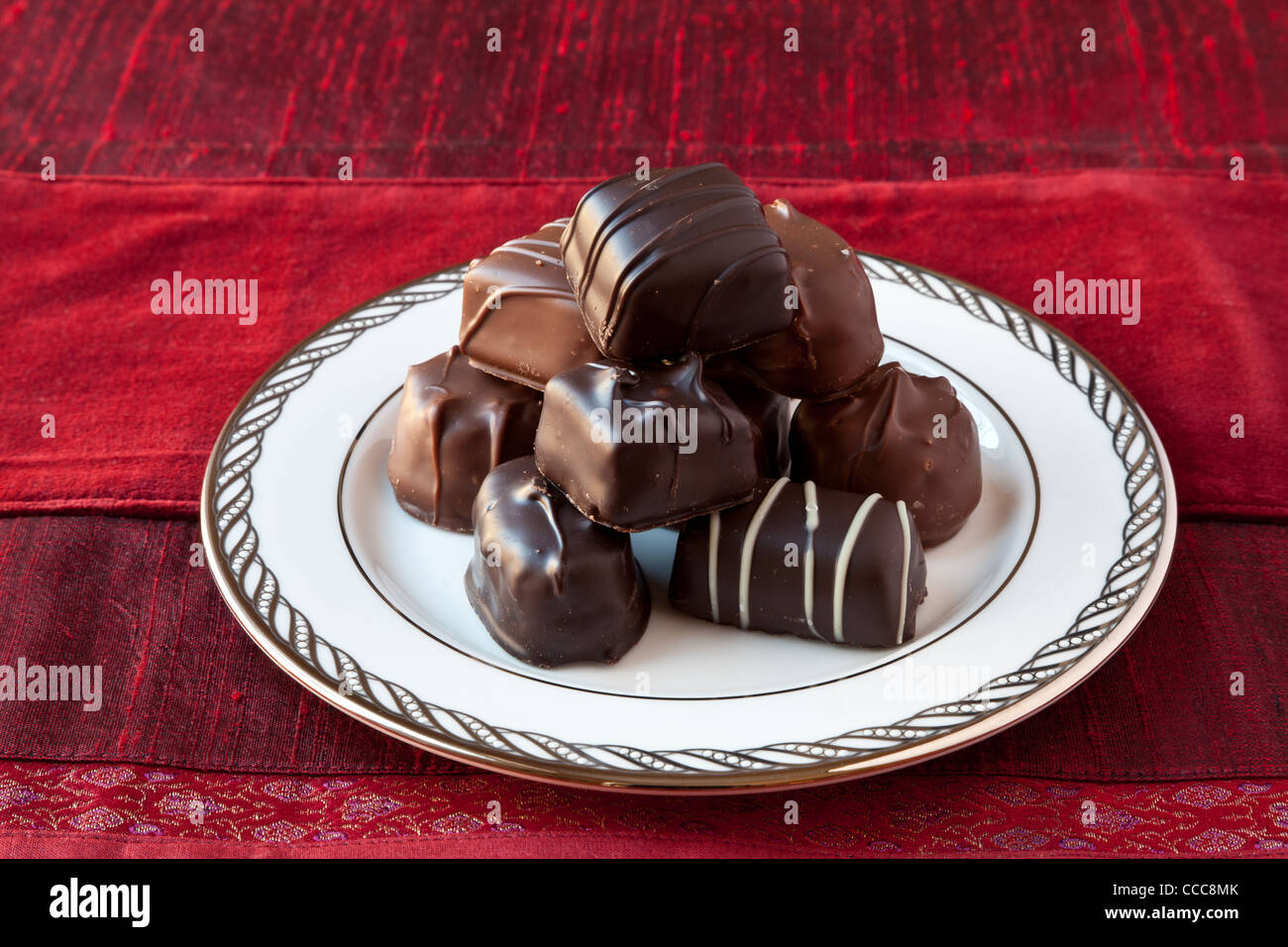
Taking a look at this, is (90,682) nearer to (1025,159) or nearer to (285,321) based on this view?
(285,321)

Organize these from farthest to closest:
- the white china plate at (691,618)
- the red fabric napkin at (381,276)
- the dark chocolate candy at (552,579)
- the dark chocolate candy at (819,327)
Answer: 1. the red fabric napkin at (381,276)
2. the dark chocolate candy at (819,327)
3. the dark chocolate candy at (552,579)
4. the white china plate at (691,618)

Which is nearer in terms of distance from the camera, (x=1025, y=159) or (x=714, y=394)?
(x=714, y=394)

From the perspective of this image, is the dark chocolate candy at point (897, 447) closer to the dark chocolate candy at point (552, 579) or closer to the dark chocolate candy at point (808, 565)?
the dark chocolate candy at point (808, 565)

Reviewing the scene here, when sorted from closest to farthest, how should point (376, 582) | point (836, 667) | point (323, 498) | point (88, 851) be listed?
point (88, 851) < point (836, 667) < point (376, 582) < point (323, 498)

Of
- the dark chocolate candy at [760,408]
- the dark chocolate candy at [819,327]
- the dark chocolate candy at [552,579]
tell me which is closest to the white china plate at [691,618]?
the dark chocolate candy at [552,579]

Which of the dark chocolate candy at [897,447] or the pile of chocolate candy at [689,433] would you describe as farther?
the dark chocolate candy at [897,447]

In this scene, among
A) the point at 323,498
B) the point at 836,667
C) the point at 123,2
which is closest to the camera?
the point at 836,667

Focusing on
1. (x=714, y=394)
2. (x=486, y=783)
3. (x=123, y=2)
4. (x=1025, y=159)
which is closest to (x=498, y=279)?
(x=714, y=394)
